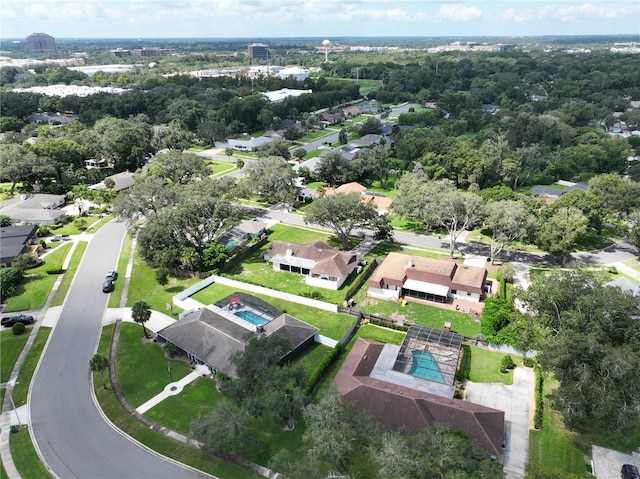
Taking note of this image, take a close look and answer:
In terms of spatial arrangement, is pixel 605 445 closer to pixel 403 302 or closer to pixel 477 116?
pixel 403 302

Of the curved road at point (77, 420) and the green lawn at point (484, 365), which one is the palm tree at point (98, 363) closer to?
the curved road at point (77, 420)

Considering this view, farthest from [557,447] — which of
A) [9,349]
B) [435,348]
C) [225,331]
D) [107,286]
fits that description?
[9,349]

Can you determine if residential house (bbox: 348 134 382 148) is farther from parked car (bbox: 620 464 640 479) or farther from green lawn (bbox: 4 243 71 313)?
parked car (bbox: 620 464 640 479)

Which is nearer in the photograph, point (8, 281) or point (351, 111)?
point (8, 281)

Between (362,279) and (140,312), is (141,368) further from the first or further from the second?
(362,279)

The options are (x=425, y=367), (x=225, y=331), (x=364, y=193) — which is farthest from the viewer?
(x=364, y=193)

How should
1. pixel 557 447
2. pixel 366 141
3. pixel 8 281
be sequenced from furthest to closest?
pixel 366 141 → pixel 8 281 → pixel 557 447

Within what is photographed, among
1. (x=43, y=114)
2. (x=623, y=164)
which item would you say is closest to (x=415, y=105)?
(x=623, y=164)

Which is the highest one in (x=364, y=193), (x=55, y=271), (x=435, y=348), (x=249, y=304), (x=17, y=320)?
(x=364, y=193)

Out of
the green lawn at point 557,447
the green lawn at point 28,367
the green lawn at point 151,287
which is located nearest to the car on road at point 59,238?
the green lawn at point 151,287
